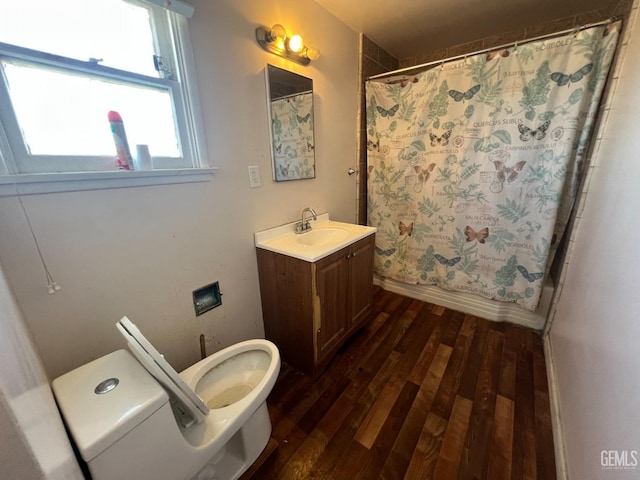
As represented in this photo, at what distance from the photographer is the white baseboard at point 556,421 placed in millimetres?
1045

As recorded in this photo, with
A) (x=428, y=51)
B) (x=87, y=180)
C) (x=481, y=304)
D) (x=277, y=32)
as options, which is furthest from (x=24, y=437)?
(x=428, y=51)

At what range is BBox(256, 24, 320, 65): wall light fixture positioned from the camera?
4.41 feet

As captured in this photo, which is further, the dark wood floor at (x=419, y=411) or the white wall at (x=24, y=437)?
the dark wood floor at (x=419, y=411)

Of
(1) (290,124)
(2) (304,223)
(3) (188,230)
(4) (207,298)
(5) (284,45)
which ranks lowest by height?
(4) (207,298)

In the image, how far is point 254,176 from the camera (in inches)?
56.6

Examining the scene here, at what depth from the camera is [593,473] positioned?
82 cm

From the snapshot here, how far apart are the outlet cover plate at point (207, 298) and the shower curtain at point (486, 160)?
154 centimetres

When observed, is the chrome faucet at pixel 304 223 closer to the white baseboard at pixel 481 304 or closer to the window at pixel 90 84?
the window at pixel 90 84

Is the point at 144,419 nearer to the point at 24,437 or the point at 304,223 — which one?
the point at 24,437

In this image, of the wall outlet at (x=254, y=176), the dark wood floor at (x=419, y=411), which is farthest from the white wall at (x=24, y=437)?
the wall outlet at (x=254, y=176)

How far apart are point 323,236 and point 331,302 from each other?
1.65 feet

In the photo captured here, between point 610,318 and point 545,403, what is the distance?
0.76 m

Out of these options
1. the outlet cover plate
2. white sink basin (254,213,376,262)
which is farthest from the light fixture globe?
the outlet cover plate

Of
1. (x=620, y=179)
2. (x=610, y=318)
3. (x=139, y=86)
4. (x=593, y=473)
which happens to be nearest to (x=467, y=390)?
(x=593, y=473)
